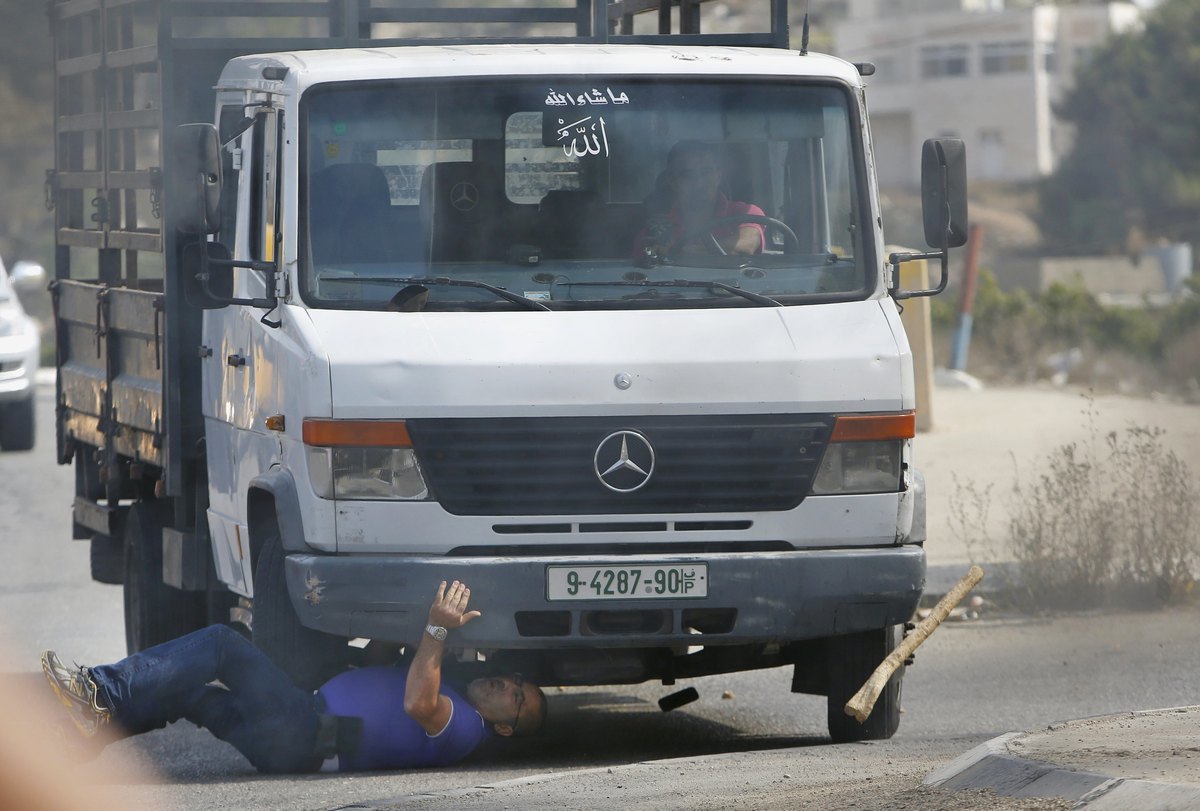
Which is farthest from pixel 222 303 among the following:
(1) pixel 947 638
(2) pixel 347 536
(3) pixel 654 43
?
(1) pixel 947 638

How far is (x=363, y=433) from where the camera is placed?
6383mm

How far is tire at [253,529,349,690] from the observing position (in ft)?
22.6

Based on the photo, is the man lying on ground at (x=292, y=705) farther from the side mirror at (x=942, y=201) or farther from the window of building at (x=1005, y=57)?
the window of building at (x=1005, y=57)

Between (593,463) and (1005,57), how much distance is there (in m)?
90.7

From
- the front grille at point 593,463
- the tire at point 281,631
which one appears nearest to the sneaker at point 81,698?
the tire at point 281,631

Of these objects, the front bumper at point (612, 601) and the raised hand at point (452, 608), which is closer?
the raised hand at point (452, 608)

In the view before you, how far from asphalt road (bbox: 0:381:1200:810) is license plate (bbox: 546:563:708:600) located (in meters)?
0.26

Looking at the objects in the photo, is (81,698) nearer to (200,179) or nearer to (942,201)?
(200,179)

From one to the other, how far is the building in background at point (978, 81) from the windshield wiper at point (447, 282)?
83106 millimetres

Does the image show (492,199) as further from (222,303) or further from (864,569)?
(864,569)

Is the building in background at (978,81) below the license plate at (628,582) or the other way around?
the other way around

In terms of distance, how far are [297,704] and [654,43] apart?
300 centimetres

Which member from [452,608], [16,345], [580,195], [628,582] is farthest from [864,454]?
[16,345]

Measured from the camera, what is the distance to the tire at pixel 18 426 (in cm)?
1814
